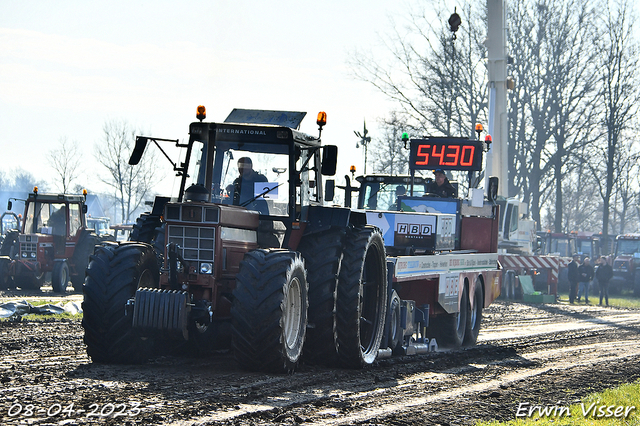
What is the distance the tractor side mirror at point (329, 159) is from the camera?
9969mm

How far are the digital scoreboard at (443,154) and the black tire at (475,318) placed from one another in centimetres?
273

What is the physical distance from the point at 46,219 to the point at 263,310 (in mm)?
18488

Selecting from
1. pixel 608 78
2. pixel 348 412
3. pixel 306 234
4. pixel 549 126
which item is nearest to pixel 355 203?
pixel 306 234

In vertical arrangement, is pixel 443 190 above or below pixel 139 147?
above

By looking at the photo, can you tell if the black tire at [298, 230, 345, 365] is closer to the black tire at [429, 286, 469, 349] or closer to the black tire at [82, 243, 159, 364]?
the black tire at [82, 243, 159, 364]

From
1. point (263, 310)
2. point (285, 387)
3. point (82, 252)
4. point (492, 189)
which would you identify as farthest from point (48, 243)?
point (285, 387)

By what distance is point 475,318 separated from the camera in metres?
15.0

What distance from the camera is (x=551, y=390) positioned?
903cm

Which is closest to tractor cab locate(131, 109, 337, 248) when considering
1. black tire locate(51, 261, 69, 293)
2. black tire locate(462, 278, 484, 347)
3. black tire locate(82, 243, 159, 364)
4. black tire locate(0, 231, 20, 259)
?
black tire locate(82, 243, 159, 364)

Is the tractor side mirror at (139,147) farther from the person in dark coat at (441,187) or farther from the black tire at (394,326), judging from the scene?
the person in dark coat at (441,187)

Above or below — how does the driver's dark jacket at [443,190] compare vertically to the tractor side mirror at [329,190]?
above

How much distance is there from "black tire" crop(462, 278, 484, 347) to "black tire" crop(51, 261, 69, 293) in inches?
515

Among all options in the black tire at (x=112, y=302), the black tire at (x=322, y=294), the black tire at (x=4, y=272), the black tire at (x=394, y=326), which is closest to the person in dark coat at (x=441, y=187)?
the black tire at (x=394, y=326)

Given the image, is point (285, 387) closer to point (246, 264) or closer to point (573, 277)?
point (246, 264)
